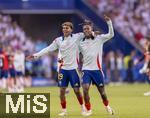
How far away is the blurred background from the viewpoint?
44.2 m

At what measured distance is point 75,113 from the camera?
2128cm

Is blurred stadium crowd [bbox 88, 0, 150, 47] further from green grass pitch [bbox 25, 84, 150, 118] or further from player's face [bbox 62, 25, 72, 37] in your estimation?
player's face [bbox 62, 25, 72, 37]

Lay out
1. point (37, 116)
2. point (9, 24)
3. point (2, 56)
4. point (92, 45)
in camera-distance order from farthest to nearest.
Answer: point (9, 24) → point (2, 56) → point (92, 45) → point (37, 116)

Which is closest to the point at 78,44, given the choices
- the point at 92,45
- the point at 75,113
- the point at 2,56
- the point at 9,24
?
the point at 92,45

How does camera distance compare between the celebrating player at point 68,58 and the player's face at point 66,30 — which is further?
the celebrating player at point 68,58

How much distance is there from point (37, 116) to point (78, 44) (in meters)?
2.85

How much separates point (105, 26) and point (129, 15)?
1.98 metres

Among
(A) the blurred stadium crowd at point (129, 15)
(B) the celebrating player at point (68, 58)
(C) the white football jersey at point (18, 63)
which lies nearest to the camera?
(B) the celebrating player at point (68, 58)

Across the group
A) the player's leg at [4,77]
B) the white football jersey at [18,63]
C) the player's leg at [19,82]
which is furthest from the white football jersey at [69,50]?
the white football jersey at [18,63]

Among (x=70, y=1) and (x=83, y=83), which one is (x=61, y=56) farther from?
(x=70, y=1)

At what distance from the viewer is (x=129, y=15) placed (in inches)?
1825

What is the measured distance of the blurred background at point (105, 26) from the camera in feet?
145
